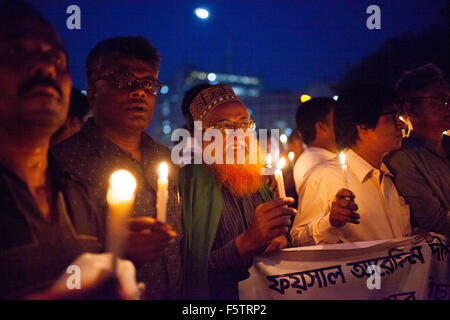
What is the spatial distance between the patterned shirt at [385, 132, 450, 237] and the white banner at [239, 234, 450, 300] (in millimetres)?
308

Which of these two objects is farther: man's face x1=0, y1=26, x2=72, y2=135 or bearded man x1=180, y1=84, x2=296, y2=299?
bearded man x1=180, y1=84, x2=296, y2=299

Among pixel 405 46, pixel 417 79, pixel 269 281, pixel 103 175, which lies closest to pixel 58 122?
pixel 103 175

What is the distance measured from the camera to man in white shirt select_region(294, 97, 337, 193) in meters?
4.95

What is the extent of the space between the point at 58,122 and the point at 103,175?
670 millimetres

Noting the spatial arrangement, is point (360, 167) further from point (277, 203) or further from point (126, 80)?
point (126, 80)

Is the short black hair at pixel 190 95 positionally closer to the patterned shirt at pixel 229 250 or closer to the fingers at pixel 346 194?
the patterned shirt at pixel 229 250

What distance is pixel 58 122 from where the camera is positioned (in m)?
1.77

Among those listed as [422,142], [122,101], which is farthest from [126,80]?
[422,142]

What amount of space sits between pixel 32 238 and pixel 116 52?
151 centimetres

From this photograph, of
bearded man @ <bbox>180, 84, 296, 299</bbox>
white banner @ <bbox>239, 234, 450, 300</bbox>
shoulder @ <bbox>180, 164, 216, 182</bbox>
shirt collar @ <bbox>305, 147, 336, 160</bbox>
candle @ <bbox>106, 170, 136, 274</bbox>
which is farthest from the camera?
shirt collar @ <bbox>305, 147, 336, 160</bbox>

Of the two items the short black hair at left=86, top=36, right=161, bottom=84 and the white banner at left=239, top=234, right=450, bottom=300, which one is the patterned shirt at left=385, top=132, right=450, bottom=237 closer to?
the white banner at left=239, top=234, right=450, bottom=300

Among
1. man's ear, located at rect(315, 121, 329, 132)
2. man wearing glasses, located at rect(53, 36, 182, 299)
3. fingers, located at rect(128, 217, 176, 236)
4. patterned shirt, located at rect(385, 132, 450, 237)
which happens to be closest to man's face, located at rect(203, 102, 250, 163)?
man wearing glasses, located at rect(53, 36, 182, 299)

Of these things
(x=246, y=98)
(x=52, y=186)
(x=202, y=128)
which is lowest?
(x=52, y=186)

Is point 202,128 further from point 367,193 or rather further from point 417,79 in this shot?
point 417,79
